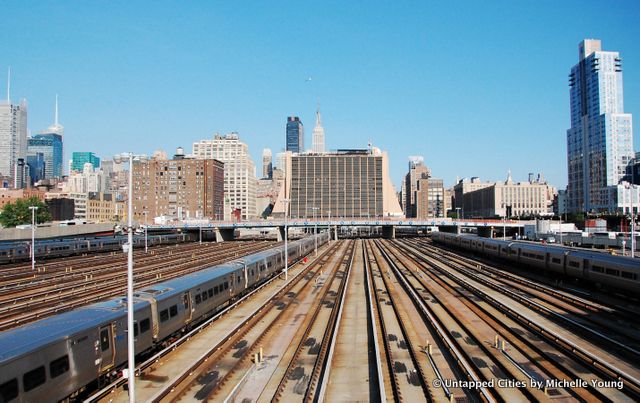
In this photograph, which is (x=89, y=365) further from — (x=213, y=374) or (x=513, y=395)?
(x=513, y=395)

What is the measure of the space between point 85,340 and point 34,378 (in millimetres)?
2262

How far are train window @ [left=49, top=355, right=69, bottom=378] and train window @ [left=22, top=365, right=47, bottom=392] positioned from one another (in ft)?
1.08

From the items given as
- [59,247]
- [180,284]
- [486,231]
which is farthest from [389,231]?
[180,284]

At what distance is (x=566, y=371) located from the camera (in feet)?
62.9

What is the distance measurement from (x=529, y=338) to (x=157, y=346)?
60.0 feet

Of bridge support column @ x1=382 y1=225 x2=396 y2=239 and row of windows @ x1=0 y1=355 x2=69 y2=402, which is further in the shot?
bridge support column @ x1=382 y1=225 x2=396 y2=239

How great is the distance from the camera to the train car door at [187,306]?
23828 millimetres

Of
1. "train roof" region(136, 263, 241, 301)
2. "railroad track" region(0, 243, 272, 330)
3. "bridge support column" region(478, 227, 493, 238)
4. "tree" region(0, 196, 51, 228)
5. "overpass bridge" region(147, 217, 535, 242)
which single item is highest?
"tree" region(0, 196, 51, 228)

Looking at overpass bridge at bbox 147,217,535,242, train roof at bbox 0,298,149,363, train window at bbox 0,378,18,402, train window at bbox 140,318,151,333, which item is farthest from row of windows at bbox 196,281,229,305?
overpass bridge at bbox 147,217,535,242

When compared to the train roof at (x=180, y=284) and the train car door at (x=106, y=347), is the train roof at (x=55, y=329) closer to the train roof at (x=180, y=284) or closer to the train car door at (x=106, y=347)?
the train car door at (x=106, y=347)

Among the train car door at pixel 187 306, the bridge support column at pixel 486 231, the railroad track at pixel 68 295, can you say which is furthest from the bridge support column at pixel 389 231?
the train car door at pixel 187 306

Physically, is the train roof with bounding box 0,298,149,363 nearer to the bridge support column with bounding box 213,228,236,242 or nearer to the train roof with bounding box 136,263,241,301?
the train roof with bounding box 136,263,241,301

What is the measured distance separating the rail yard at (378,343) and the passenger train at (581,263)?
4.50 ft

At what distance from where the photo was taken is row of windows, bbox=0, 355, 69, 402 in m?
12.1
